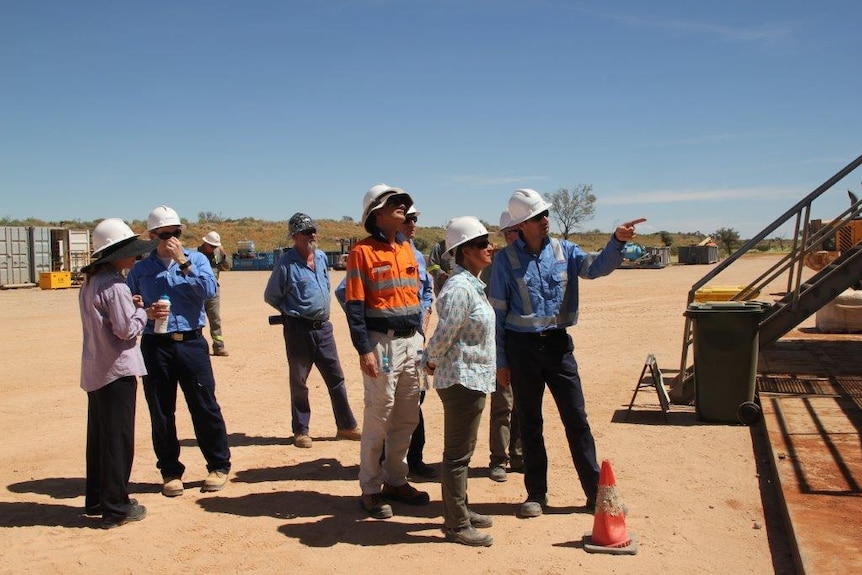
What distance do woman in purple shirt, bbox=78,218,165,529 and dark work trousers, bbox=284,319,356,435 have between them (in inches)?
83.1

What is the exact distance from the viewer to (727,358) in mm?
7605

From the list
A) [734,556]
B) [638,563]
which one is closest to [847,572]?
[734,556]

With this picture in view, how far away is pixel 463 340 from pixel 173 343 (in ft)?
7.65

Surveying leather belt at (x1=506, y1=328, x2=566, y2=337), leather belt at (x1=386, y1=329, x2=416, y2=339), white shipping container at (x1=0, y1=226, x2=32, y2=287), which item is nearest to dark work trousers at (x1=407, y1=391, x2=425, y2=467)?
leather belt at (x1=386, y1=329, x2=416, y2=339)

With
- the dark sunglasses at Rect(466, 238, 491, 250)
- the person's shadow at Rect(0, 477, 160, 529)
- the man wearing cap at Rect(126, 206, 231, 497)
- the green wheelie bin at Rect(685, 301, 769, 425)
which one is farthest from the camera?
the green wheelie bin at Rect(685, 301, 769, 425)

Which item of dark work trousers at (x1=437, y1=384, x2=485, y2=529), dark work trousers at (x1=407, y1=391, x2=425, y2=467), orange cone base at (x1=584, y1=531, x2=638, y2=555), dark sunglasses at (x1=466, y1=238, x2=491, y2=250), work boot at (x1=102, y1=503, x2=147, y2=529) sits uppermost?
dark sunglasses at (x1=466, y1=238, x2=491, y2=250)

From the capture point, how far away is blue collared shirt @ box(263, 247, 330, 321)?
24.0 feet

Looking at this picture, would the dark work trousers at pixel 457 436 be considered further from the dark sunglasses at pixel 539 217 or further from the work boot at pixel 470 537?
the dark sunglasses at pixel 539 217

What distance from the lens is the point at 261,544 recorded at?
5016mm

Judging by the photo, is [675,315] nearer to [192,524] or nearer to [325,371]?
[325,371]

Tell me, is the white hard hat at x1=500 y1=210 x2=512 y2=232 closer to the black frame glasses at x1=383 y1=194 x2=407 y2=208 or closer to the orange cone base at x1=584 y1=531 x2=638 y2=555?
the black frame glasses at x1=383 y1=194 x2=407 y2=208

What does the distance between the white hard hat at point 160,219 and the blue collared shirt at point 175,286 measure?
9.8 inches

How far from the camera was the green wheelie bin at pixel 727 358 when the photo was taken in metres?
7.58

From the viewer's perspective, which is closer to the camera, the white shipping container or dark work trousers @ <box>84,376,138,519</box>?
dark work trousers @ <box>84,376,138,519</box>
